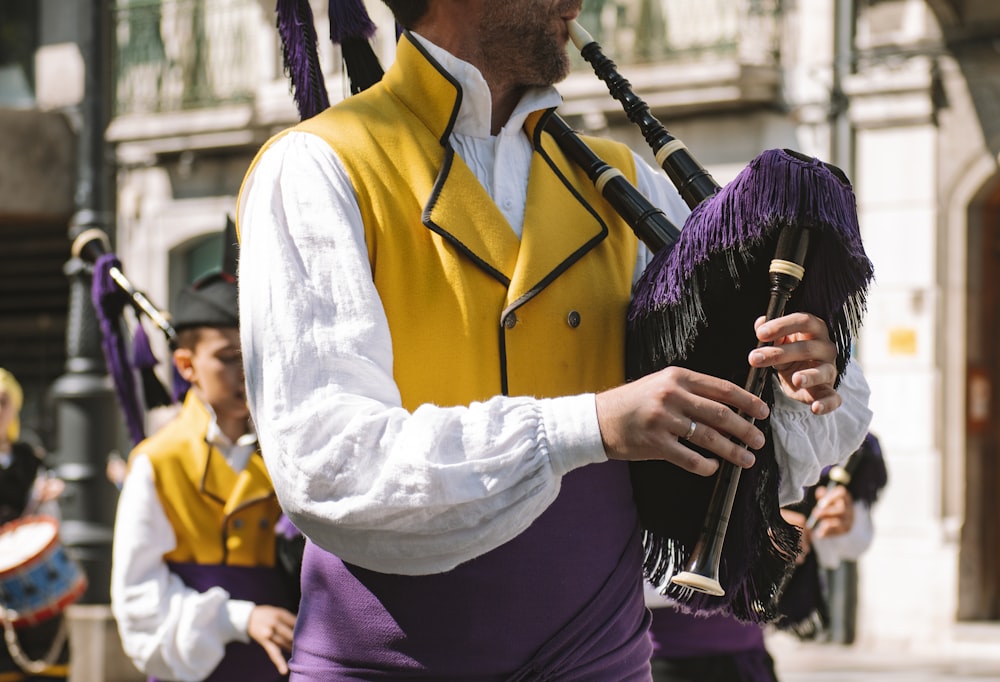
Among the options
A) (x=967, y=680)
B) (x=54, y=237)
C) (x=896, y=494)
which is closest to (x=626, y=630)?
→ (x=967, y=680)

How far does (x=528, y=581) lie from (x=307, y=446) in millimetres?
410

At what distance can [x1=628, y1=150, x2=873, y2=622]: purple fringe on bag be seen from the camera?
2072mm

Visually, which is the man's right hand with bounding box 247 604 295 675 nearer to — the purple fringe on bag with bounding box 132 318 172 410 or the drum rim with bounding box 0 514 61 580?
the purple fringe on bag with bounding box 132 318 172 410

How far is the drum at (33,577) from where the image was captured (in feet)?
22.0

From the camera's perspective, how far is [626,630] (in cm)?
231

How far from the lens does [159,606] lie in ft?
Result: 13.1

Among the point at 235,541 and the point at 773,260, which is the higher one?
the point at 773,260

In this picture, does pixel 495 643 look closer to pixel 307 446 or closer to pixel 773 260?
pixel 307 446

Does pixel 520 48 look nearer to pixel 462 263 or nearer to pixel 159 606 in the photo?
pixel 462 263

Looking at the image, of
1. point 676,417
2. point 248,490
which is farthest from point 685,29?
point 676,417

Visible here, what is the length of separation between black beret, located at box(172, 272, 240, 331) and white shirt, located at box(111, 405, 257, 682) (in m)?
0.50

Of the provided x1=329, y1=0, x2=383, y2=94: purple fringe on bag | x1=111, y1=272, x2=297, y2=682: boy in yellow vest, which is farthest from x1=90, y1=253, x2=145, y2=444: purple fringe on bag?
x1=329, y1=0, x2=383, y2=94: purple fringe on bag

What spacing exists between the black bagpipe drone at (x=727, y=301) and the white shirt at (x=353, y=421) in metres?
0.27

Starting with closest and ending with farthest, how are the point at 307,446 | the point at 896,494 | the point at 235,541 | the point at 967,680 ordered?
1. the point at 307,446
2. the point at 235,541
3. the point at 967,680
4. the point at 896,494
